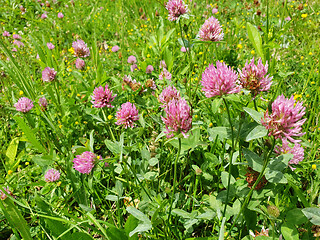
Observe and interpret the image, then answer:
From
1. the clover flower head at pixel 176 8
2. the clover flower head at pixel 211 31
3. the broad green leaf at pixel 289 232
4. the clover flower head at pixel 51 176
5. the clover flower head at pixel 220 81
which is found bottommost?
the broad green leaf at pixel 289 232

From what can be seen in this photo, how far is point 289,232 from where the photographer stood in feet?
2.98

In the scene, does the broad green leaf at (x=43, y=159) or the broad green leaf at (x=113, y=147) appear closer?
the broad green leaf at (x=113, y=147)

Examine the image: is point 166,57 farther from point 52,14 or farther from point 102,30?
point 52,14

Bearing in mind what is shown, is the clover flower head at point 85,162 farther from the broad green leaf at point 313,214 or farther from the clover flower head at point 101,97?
the broad green leaf at point 313,214

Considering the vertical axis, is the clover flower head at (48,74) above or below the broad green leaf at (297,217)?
above

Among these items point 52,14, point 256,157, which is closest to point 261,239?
point 256,157

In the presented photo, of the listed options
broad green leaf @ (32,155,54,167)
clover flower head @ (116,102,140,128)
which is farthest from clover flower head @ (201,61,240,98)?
broad green leaf @ (32,155,54,167)

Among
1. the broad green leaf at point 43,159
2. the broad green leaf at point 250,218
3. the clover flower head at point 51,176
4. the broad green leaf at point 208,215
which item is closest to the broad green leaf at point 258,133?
the broad green leaf at point 208,215

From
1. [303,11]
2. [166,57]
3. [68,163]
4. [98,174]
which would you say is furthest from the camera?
[303,11]

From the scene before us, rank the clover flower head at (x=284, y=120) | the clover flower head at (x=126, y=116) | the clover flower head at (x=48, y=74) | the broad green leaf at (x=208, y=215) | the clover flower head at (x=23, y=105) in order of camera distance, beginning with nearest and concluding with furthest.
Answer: the clover flower head at (x=284, y=120) → the broad green leaf at (x=208, y=215) → the clover flower head at (x=126, y=116) → the clover flower head at (x=23, y=105) → the clover flower head at (x=48, y=74)

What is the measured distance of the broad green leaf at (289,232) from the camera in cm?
89

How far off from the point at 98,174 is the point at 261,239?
111 centimetres

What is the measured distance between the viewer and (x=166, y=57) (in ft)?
7.35

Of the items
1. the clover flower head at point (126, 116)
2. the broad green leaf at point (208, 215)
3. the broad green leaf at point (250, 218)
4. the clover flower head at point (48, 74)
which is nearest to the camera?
the broad green leaf at point (208, 215)
